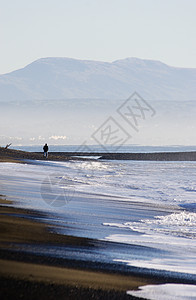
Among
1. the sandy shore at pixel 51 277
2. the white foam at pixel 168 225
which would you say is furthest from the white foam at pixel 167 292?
the white foam at pixel 168 225

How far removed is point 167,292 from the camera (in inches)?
227

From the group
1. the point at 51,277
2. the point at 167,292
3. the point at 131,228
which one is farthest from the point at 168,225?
the point at 51,277

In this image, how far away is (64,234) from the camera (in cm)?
862

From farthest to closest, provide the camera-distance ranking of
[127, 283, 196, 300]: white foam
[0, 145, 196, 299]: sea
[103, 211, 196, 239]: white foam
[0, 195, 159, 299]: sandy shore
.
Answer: [103, 211, 196, 239]: white foam, [0, 145, 196, 299]: sea, [127, 283, 196, 300]: white foam, [0, 195, 159, 299]: sandy shore

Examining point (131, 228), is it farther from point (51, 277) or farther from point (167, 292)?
point (51, 277)

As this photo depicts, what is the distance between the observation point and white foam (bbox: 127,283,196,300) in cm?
552

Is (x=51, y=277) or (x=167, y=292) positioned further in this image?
(x=167, y=292)

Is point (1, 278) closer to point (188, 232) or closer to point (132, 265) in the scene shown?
point (132, 265)

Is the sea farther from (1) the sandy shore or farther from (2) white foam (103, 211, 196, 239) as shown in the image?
(1) the sandy shore

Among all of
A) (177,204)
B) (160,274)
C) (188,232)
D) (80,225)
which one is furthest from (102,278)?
(177,204)

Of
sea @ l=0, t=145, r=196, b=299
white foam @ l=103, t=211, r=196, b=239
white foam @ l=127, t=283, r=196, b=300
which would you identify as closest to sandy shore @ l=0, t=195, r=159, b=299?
white foam @ l=127, t=283, r=196, b=300

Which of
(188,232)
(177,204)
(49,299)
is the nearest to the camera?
(49,299)

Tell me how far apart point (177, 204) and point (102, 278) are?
38.5ft

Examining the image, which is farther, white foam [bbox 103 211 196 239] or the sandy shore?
white foam [bbox 103 211 196 239]
